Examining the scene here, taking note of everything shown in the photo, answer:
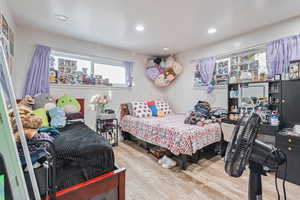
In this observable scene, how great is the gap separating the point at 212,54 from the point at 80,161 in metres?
3.26

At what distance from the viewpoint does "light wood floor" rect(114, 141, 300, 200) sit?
1.64 metres

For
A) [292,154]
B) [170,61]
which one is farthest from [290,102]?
[170,61]

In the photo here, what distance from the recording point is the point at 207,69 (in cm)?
333

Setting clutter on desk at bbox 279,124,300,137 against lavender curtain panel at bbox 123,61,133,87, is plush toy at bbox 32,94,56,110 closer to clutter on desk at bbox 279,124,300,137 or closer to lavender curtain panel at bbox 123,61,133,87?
lavender curtain panel at bbox 123,61,133,87

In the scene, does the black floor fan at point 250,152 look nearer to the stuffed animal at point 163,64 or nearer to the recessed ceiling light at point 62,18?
the recessed ceiling light at point 62,18

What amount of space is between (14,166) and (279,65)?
324cm

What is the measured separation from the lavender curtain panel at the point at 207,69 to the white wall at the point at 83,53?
1.49m

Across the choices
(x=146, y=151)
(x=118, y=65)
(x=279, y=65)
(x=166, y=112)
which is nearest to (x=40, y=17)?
(x=118, y=65)

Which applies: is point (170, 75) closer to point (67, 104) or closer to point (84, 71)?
point (84, 71)

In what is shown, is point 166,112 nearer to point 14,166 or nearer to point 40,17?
point 40,17

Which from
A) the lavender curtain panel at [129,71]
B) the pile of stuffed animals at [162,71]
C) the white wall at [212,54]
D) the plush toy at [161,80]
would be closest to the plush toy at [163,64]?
the pile of stuffed animals at [162,71]

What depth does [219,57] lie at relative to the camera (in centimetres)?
318

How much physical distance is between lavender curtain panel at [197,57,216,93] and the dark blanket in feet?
9.00

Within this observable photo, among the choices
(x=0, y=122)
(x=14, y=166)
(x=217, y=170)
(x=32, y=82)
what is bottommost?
(x=217, y=170)
